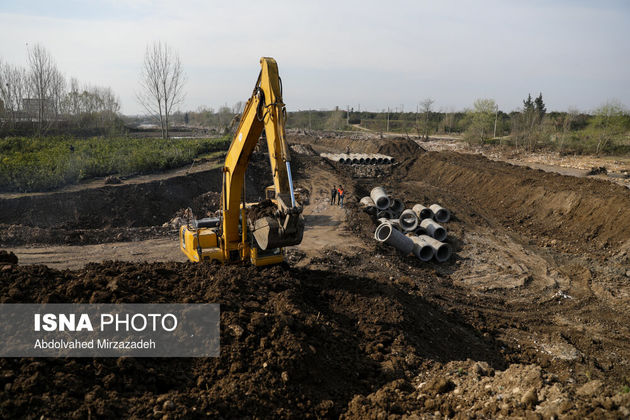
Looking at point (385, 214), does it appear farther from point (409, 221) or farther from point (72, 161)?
point (72, 161)

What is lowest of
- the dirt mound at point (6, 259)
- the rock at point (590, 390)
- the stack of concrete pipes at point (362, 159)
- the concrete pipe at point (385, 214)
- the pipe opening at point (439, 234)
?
the pipe opening at point (439, 234)

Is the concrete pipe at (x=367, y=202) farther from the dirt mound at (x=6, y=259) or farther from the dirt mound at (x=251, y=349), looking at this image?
the dirt mound at (x=6, y=259)

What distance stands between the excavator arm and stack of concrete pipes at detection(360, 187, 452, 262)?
7030mm

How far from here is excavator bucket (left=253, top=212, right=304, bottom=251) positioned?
24.5 feet

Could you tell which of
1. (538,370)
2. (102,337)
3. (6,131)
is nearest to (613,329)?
(538,370)

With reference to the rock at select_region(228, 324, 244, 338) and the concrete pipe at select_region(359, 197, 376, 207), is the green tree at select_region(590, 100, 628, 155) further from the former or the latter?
the rock at select_region(228, 324, 244, 338)

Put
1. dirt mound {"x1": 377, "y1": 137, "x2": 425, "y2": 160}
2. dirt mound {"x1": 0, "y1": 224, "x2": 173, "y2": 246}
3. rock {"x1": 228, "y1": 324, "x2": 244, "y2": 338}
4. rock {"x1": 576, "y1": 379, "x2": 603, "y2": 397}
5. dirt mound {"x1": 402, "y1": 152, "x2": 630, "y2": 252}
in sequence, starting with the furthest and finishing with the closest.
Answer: dirt mound {"x1": 377, "y1": 137, "x2": 425, "y2": 160}
dirt mound {"x1": 402, "y1": 152, "x2": 630, "y2": 252}
dirt mound {"x1": 0, "y1": 224, "x2": 173, "y2": 246}
rock {"x1": 228, "y1": 324, "x2": 244, "y2": 338}
rock {"x1": 576, "y1": 379, "x2": 603, "y2": 397}

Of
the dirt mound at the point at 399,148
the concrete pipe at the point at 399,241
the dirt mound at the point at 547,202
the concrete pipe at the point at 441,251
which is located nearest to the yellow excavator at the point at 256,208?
the concrete pipe at the point at 399,241

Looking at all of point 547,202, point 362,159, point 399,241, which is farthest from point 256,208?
point 362,159

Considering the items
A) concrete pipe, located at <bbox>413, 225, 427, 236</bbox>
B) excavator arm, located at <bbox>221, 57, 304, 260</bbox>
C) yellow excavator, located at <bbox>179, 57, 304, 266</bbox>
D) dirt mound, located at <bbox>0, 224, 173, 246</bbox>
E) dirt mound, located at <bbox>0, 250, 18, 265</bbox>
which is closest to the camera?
excavator arm, located at <bbox>221, 57, 304, 260</bbox>

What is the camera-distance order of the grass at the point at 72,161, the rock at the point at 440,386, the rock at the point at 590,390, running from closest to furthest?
the rock at the point at 590,390 < the rock at the point at 440,386 < the grass at the point at 72,161

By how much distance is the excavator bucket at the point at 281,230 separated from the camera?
7.47m

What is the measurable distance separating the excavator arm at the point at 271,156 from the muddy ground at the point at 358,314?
1309mm

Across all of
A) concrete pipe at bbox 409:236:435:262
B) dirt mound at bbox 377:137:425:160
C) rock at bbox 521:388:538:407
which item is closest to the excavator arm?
rock at bbox 521:388:538:407
